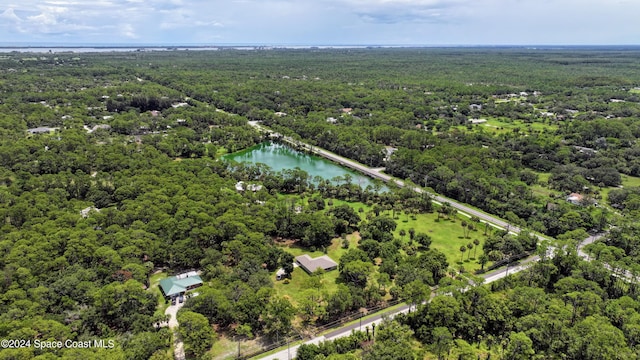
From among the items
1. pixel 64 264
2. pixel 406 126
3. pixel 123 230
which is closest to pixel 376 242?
pixel 123 230

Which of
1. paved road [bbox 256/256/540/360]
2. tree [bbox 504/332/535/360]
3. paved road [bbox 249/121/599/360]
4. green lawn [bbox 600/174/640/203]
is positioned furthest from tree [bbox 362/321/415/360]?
green lawn [bbox 600/174/640/203]

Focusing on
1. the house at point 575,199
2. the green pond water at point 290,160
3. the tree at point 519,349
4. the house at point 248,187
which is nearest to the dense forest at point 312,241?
the tree at point 519,349

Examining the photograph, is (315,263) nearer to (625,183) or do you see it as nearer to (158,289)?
(158,289)

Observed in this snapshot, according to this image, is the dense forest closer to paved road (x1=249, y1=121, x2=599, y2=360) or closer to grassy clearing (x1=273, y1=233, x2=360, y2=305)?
grassy clearing (x1=273, y1=233, x2=360, y2=305)

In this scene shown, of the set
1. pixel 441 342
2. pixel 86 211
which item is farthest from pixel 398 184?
pixel 86 211

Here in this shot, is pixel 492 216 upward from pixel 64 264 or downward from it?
downward

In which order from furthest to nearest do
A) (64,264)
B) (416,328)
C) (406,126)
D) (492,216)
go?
(406,126), (492,216), (64,264), (416,328)

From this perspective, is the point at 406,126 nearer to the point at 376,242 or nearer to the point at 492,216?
the point at 492,216
